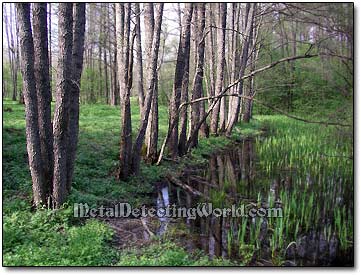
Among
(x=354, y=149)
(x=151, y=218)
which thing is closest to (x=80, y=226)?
(x=151, y=218)

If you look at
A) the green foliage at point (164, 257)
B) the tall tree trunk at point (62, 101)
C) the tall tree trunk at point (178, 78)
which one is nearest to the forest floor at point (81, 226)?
the green foliage at point (164, 257)

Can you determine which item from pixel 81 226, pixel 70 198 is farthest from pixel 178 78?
pixel 81 226

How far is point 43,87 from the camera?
4434 millimetres

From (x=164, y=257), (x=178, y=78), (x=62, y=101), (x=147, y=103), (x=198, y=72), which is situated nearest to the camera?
(x=164, y=257)

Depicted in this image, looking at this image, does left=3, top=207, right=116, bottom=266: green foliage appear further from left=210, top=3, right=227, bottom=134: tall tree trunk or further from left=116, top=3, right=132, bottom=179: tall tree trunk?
left=210, top=3, right=227, bottom=134: tall tree trunk

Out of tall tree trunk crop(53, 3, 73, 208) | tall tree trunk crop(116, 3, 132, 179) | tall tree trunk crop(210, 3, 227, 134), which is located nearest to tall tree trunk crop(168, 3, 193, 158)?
tall tree trunk crop(116, 3, 132, 179)

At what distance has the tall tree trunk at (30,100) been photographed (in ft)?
13.4

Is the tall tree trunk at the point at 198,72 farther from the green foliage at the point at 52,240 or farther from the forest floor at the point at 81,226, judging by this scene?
the green foliage at the point at 52,240

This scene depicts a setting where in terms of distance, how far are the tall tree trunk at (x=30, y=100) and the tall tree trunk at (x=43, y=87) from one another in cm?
12

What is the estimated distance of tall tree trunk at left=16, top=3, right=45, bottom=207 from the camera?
4070 millimetres

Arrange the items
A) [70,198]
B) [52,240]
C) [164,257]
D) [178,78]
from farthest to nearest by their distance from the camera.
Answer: [178,78], [70,198], [52,240], [164,257]

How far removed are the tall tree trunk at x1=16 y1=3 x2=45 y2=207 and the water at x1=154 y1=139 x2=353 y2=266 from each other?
1550mm

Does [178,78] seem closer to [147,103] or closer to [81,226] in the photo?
[147,103]

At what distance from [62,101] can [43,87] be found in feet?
0.92
